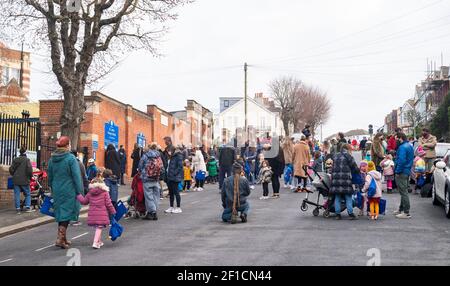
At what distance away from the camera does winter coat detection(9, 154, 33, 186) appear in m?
16.0

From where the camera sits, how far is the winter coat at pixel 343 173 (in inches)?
527

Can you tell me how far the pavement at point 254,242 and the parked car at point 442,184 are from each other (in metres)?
0.33

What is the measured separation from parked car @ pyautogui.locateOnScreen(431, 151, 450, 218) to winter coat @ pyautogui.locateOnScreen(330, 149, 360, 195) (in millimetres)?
1920

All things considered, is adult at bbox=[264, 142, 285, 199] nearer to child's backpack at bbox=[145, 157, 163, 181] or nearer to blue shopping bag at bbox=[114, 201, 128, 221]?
child's backpack at bbox=[145, 157, 163, 181]

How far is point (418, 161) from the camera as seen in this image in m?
19.1

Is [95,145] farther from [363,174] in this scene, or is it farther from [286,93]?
[286,93]

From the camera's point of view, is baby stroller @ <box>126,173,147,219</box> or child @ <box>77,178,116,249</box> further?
baby stroller @ <box>126,173,147,219</box>

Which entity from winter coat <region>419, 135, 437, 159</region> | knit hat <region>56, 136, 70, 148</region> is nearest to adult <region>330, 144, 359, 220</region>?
knit hat <region>56, 136, 70, 148</region>

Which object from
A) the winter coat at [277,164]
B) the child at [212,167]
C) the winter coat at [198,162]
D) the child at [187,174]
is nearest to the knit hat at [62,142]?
the winter coat at [277,164]

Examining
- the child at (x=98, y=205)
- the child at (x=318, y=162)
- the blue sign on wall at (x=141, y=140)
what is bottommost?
the child at (x=98, y=205)

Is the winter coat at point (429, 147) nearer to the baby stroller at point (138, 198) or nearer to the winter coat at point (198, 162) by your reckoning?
the winter coat at point (198, 162)

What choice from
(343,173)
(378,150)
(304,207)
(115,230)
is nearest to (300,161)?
(378,150)
